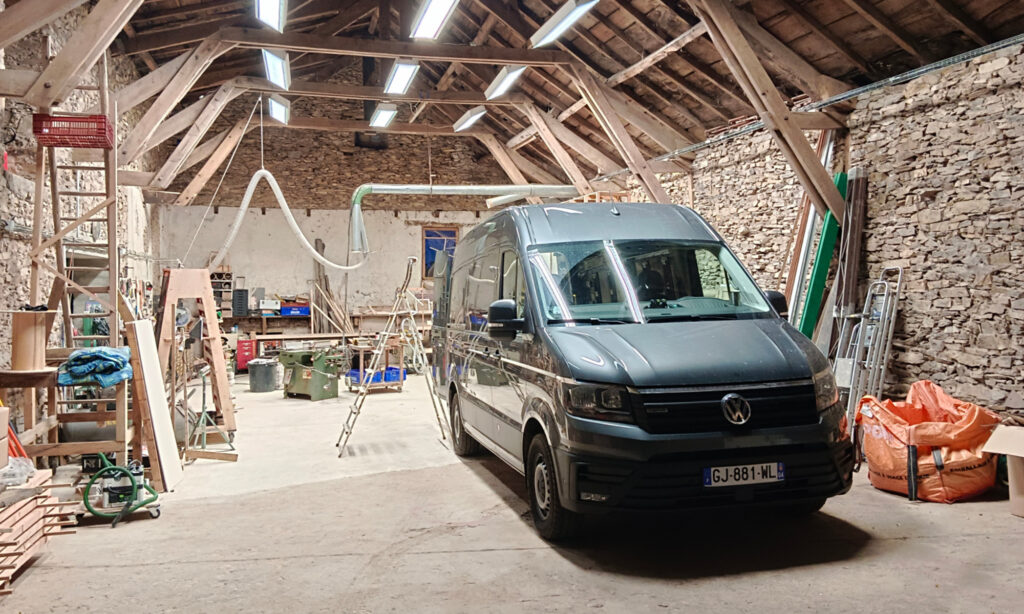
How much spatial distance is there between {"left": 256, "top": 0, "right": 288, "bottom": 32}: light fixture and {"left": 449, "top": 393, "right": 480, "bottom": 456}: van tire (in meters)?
3.97

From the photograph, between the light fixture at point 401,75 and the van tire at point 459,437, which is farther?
the light fixture at point 401,75

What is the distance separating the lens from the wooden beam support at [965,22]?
557 centimetres

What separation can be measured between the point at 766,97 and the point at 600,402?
180 inches

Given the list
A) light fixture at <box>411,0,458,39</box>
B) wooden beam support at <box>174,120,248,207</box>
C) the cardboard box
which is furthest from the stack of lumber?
wooden beam support at <box>174,120,248,207</box>

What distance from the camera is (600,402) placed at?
3.36 metres

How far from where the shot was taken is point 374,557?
363 centimetres

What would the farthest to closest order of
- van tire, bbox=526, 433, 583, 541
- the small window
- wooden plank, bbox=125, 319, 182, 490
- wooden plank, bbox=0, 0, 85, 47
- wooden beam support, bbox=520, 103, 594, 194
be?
the small window, wooden beam support, bbox=520, 103, 594, 194, wooden plank, bbox=125, 319, 182, 490, wooden plank, bbox=0, 0, 85, 47, van tire, bbox=526, 433, 583, 541

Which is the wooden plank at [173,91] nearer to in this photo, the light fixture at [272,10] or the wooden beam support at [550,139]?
the light fixture at [272,10]

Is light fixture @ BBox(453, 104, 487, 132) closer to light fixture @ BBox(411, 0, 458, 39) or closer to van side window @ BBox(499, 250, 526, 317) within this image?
light fixture @ BBox(411, 0, 458, 39)

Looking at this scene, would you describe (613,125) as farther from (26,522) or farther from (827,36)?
(26,522)

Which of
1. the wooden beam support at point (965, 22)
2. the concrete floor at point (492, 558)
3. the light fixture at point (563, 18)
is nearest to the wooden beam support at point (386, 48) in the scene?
the light fixture at point (563, 18)

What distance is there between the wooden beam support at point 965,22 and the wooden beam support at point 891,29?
460 millimetres

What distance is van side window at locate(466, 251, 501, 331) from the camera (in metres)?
5.00

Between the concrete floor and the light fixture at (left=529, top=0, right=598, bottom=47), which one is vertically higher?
the light fixture at (left=529, top=0, right=598, bottom=47)
